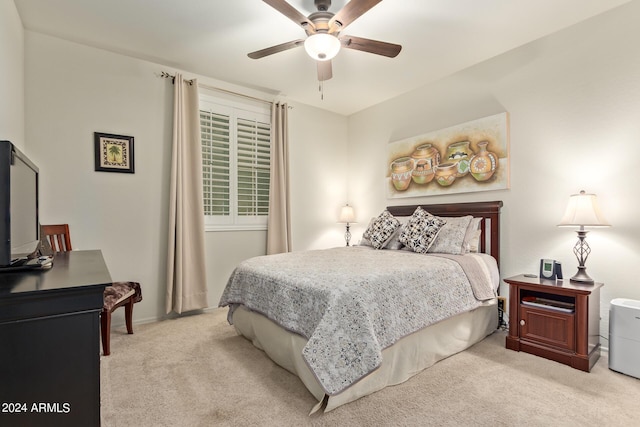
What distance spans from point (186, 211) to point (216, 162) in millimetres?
734

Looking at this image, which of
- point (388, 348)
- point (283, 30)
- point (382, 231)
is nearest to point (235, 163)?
point (283, 30)

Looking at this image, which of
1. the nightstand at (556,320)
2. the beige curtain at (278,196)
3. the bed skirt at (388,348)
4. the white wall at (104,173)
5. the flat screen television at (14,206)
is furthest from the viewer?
the beige curtain at (278,196)

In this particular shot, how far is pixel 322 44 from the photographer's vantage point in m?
2.33

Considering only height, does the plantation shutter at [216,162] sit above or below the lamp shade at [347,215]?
above

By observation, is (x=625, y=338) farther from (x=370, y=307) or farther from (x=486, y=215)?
(x=370, y=307)

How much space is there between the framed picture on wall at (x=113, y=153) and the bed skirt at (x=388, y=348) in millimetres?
1925

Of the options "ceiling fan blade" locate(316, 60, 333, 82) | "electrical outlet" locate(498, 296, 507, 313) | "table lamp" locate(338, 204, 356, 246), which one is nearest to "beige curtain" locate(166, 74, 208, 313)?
"ceiling fan blade" locate(316, 60, 333, 82)

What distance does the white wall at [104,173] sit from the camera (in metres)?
2.94

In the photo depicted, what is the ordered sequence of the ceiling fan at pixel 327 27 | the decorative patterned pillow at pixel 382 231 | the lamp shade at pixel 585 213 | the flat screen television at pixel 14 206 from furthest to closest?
1. the decorative patterned pillow at pixel 382 231
2. the lamp shade at pixel 585 213
3. the ceiling fan at pixel 327 27
4. the flat screen television at pixel 14 206

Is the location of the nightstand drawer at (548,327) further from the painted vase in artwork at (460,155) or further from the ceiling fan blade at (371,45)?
the ceiling fan blade at (371,45)

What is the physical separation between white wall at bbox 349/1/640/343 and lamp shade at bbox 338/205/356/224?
1478mm

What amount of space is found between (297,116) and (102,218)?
277 cm

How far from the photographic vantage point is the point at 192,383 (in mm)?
2143

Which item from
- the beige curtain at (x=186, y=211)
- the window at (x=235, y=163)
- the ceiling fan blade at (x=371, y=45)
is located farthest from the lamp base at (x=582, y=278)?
the beige curtain at (x=186, y=211)
